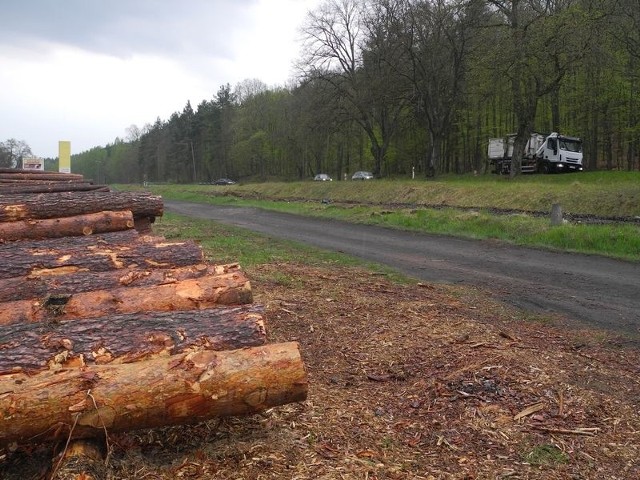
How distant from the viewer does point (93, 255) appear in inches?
220

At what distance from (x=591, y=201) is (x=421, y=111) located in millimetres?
20778

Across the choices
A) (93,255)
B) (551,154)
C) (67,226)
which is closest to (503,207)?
(551,154)

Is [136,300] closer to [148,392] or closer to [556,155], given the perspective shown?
[148,392]

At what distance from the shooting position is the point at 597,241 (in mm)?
12578

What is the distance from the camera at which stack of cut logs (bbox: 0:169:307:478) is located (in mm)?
2928

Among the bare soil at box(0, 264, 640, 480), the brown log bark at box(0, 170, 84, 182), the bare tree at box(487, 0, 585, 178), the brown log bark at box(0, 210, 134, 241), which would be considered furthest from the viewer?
the bare tree at box(487, 0, 585, 178)

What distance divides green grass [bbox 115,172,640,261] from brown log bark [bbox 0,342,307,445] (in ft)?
33.1

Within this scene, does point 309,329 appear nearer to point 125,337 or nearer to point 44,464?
point 125,337

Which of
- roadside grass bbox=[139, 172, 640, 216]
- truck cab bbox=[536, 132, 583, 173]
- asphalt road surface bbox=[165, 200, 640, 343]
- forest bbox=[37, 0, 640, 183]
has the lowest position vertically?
asphalt road surface bbox=[165, 200, 640, 343]

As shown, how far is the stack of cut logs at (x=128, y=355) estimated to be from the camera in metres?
2.93

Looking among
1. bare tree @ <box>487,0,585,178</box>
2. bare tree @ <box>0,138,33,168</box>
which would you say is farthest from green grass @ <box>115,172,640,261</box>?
bare tree @ <box>0,138,33,168</box>

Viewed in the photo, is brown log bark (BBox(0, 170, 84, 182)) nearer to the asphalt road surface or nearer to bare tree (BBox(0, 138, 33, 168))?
the asphalt road surface

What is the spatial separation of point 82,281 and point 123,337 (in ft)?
5.01

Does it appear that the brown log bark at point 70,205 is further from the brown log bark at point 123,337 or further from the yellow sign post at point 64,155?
the yellow sign post at point 64,155
